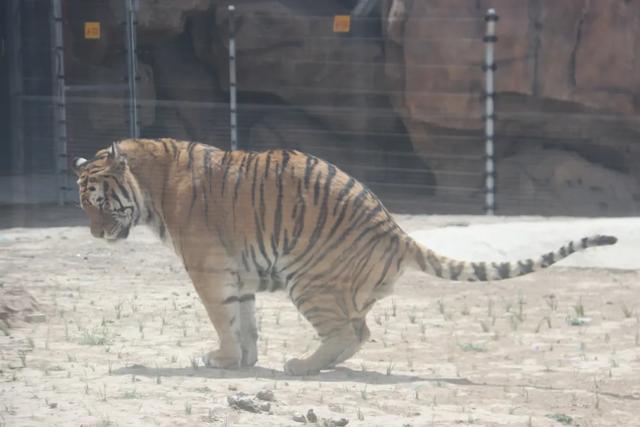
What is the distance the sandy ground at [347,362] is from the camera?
17.9 ft

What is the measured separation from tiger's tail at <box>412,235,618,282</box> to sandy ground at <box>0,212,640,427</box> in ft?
1.50

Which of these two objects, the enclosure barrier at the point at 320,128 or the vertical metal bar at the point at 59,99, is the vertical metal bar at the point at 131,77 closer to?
the enclosure barrier at the point at 320,128

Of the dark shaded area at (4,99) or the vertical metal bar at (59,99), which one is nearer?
the vertical metal bar at (59,99)

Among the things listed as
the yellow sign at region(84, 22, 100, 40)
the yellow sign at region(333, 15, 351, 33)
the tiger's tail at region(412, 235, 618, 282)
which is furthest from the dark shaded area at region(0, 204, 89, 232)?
the tiger's tail at region(412, 235, 618, 282)

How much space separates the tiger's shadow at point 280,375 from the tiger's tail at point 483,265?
1.66 feet

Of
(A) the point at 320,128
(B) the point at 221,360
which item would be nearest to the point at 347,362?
(B) the point at 221,360

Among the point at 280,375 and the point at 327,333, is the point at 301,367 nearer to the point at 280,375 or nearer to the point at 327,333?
the point at 280,375

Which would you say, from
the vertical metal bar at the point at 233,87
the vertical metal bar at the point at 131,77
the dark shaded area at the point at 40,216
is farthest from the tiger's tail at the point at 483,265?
the vertical metal bar at the point at 233,87

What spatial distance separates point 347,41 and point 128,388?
27.8 feet

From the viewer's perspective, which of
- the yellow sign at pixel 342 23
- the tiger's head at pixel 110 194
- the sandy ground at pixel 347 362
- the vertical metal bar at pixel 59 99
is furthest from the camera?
the yellow sign at pixel 342 23

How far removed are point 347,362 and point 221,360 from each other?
2.15ft

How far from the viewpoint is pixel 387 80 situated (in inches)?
529

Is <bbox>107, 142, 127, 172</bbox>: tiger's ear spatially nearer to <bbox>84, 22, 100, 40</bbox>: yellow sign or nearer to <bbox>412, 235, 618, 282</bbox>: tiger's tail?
<bbox>412, 235, 618, 282</bbox>: tiger's tail

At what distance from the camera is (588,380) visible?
20.5ft
